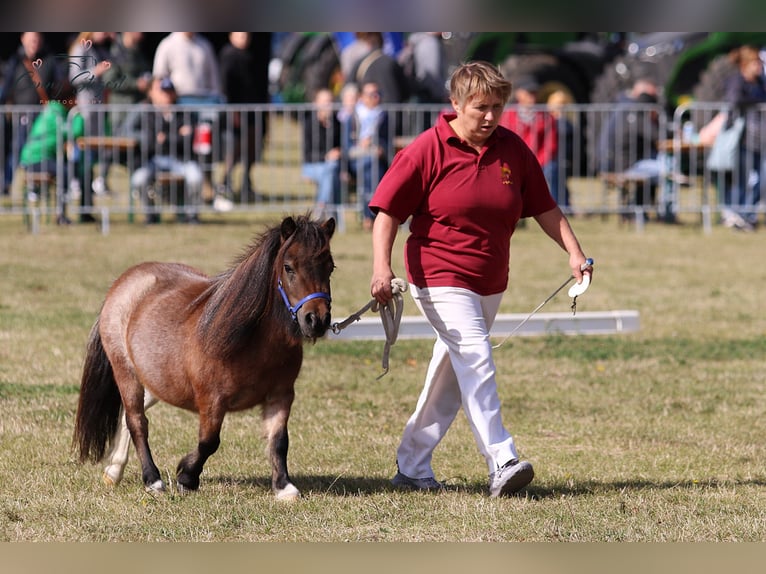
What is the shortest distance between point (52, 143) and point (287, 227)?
1256cm

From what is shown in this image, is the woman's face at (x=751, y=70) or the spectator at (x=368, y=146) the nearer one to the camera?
the spectator at (x=368, y=146)

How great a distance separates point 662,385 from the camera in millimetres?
9555

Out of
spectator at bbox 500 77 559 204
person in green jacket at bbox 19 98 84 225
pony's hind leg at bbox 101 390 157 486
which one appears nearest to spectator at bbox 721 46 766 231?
spectator at bbox 500 77 559 204

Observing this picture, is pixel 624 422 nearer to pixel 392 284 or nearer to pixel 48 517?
pixel 392 284

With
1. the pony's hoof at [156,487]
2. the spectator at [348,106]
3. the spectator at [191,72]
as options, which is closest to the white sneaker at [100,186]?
the spectator at [191,72]

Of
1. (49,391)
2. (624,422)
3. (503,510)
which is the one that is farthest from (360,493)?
(49,391)

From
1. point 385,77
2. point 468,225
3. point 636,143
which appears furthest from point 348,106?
point 468,225

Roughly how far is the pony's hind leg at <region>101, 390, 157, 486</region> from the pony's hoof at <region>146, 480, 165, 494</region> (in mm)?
295

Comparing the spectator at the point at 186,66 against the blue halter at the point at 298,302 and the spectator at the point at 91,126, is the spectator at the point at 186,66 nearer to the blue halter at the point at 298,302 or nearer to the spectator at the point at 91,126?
the spectator at the point at 91,126

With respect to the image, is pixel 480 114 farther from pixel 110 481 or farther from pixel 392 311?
pixel 110 481

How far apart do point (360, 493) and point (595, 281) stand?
8356mm

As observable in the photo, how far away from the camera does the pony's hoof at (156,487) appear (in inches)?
253

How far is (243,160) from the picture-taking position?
19141mm

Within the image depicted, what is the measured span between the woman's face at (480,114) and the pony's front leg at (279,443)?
149 centimetres
